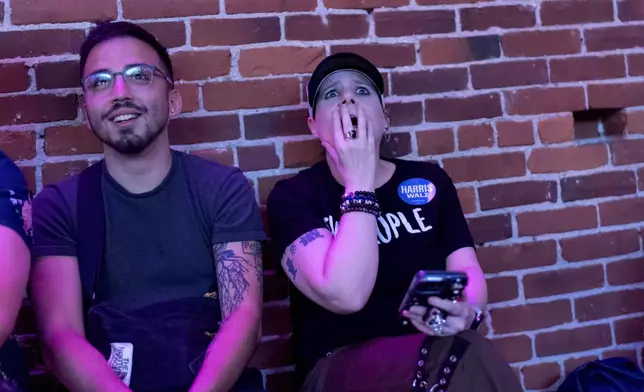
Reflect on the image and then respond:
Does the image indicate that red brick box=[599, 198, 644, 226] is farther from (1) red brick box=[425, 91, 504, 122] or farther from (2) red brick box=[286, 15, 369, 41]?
(2) red brick box=[286, 15, 369, 41]

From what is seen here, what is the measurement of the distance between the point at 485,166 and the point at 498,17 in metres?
0.54

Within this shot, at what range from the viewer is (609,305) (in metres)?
2.20

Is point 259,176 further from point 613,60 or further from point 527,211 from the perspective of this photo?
point 613,60

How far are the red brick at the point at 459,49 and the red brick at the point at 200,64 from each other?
0.69 m

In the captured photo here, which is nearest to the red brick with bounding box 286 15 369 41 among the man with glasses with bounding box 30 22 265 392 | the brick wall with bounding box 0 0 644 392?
the brick wall with bounding box 0 0 644 392

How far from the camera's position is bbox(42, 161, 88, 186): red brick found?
6.24 feet

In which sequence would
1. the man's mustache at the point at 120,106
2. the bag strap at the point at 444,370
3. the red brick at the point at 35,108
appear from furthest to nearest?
the red brick at the point at 35,108 → the man's mustache at the point at 120,106 → the bag strap at the point at 444,370

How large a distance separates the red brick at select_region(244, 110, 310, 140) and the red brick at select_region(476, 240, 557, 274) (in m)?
0.77

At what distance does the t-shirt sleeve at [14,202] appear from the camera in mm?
1368

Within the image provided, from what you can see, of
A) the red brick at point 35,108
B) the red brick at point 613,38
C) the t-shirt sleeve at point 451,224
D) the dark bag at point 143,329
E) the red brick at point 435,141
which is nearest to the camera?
the dark bag at point 143,329

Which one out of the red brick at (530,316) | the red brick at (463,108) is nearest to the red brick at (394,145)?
the red brick at (463,108)

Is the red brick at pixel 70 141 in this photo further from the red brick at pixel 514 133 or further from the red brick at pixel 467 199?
the red brick at pixel 514 133

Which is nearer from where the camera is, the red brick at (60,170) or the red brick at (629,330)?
the red brick at (60,170)

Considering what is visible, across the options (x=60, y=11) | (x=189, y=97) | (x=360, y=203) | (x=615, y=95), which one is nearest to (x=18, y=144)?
(x=60, y=11)
